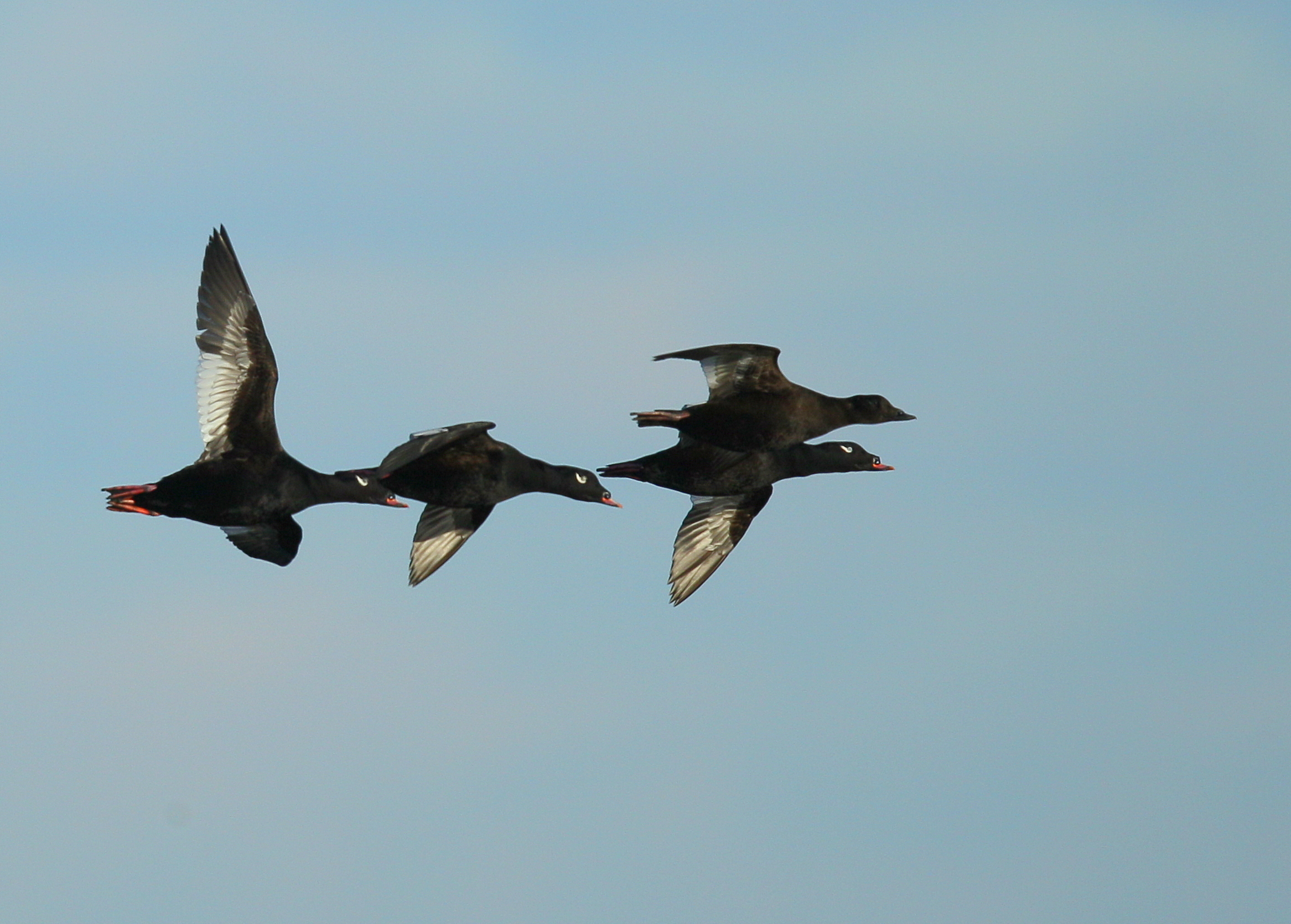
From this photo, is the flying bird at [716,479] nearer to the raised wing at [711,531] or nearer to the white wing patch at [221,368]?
the raised wing at [711,531]

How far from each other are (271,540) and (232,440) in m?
1.94

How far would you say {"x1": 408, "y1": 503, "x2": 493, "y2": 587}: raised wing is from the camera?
38938 millimetres

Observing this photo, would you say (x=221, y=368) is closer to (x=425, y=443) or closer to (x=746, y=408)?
(x=425, y=443)

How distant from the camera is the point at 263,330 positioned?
119ft

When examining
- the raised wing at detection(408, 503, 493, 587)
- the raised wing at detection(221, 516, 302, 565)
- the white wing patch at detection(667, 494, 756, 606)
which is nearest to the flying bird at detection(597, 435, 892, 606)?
the white wing patch at detection(667, 494, 756, 606)

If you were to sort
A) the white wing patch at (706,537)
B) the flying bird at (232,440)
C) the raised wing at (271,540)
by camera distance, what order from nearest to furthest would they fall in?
the flying bird at (232,440), the raised wing at (271,540), the white wing patch at (706,537)

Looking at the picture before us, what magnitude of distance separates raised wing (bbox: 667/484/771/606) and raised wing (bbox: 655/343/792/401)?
11.2 feet

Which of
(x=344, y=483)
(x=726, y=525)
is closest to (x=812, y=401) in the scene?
(x=726, y=525)

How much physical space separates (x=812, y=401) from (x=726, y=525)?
3.78 metres

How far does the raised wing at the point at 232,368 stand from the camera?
117 feet

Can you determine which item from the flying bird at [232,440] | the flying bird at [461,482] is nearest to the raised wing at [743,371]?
the flying bird at [461,482]

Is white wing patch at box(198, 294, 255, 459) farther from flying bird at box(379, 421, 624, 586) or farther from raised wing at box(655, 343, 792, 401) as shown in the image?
raised wing at box(655, 343, 792, 401)

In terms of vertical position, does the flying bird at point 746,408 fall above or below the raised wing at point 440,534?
above

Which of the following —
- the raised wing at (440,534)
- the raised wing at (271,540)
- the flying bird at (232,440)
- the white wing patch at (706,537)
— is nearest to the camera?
Result: the flying bird at (232,440)
